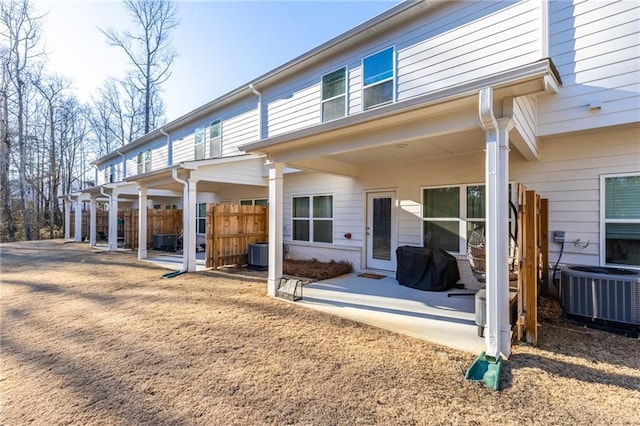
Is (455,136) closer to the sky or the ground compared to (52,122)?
closer to the ground

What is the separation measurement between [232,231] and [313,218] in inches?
100

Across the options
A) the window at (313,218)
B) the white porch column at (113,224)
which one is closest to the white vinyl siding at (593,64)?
the window at (313,218)

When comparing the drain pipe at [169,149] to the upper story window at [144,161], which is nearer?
the drain pipe at [169,149]

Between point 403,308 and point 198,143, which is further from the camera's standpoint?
point 198,143

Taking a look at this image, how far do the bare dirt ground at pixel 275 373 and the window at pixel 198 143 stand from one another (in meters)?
8.42

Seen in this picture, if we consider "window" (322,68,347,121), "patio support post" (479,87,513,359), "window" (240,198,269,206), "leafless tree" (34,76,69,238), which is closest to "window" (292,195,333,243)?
"window" (240,198,269,206)

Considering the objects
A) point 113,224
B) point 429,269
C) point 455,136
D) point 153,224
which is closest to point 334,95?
point 455,136

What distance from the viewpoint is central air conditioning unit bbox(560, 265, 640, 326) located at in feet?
12.6

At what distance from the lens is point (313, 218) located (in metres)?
9.13

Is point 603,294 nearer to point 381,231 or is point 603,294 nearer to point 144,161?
point 381,231

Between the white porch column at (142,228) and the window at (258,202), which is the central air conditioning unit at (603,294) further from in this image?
the white porch column at (142,228)

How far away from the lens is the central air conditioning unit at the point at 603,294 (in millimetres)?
3850

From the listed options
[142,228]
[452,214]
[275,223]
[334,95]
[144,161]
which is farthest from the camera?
[144,161]

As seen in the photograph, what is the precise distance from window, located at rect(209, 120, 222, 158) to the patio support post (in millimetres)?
10197
